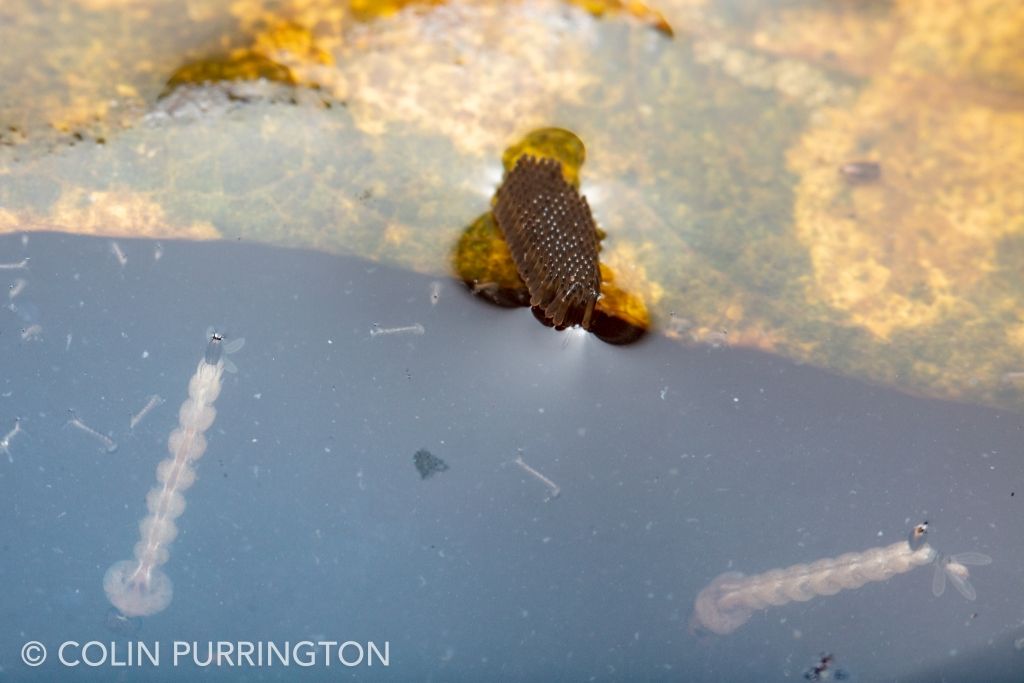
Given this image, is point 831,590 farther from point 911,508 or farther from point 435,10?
point 435,10

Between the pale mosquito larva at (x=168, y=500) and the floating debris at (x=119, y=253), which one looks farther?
the floating debris at (x=119, y=253)

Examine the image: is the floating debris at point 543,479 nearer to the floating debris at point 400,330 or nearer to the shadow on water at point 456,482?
the shadow on water at point 456,482

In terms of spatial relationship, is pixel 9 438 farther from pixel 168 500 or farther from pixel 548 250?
pixel 548 250

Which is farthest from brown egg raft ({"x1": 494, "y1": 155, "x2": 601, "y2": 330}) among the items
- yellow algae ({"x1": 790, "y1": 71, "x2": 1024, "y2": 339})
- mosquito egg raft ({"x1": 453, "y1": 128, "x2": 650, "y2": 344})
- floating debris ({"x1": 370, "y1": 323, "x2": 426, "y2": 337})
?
yellow algae ({"x1": 790, "y1": 71, "x2": 1024, "y2": 339})

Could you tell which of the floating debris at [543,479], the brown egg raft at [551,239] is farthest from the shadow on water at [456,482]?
the brown egg raft at [551,239]

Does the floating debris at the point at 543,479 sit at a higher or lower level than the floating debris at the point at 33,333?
higher

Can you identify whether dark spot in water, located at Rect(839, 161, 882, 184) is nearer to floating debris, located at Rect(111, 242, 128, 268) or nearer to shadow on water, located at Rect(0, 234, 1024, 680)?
shadow on water, located at Rect(0, 234, 1024, 680)

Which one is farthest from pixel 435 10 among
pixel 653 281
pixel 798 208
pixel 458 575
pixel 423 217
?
pixel 458 575
